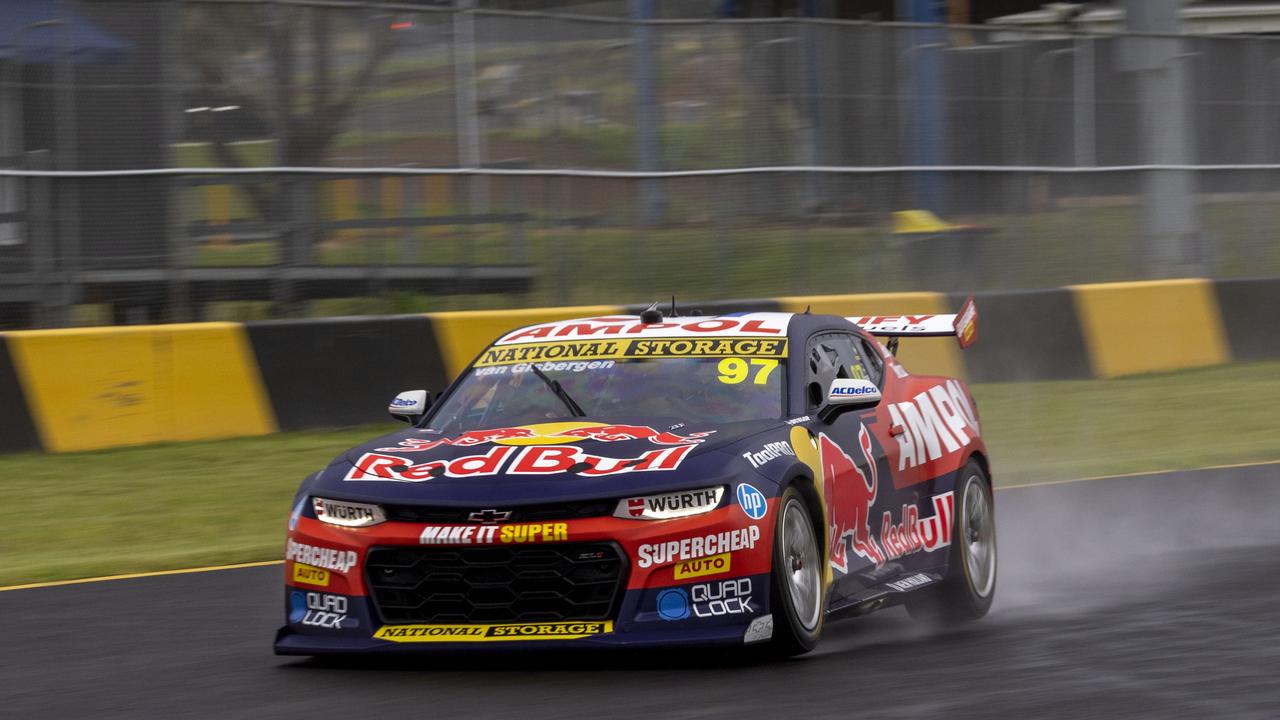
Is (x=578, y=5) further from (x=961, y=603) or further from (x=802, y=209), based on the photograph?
(x=961, y=603)

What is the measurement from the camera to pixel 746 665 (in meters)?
6.95

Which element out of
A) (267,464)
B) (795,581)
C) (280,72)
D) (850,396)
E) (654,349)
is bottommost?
(267,464)

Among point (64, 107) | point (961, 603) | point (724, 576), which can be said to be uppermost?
point (64, 107)

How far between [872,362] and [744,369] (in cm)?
122

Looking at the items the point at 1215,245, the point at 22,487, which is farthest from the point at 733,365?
the point at 1215,245

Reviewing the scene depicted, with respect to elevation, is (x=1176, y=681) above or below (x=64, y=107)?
below

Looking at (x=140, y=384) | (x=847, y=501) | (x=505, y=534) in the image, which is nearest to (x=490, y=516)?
(x=505, y=534)

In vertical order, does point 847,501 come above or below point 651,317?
below

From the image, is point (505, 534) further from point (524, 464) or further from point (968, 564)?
point (968, 564)

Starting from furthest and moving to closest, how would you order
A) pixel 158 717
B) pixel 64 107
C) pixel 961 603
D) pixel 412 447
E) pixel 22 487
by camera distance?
1. pixel 64 107
2. pixel 22 487
3. pixel 961 603
4. pixel 412 447
5. pixel 158 717

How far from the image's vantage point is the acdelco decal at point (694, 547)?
659 cm

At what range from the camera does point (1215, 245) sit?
1891 cm

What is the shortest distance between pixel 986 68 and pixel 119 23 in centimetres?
778

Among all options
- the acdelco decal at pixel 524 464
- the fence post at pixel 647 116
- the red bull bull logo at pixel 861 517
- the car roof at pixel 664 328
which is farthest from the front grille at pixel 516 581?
the fence post at pixel 647 116
